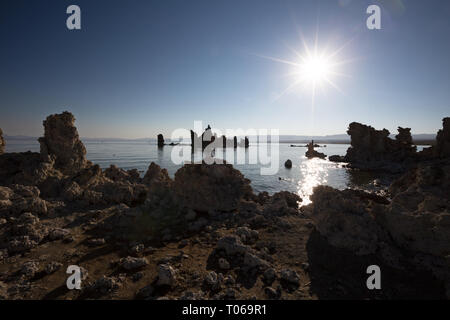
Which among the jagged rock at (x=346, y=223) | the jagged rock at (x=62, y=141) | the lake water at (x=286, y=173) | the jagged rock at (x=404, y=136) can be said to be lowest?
the lake water at (x=286, y=173)

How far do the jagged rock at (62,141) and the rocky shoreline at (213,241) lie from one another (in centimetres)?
240

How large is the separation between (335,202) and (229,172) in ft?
20.5

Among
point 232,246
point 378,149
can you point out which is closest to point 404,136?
point 378,149

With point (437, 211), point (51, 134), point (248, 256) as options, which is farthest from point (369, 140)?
point (51, 134)

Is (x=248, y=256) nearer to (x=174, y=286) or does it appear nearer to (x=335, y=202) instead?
(x=174, y=286)

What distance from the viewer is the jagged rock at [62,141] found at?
14.6m

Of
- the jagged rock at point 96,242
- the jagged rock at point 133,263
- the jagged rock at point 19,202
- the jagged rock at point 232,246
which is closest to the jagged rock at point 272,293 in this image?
the jagged rock at point 232,246

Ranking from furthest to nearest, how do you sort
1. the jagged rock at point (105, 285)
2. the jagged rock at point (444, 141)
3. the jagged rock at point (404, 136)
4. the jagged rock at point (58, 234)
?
the jagged rock at point (404, 136)
the jagged rock at point (444, 141)
the jagged rock at point (58, 234)
the jagged rock at point (105, 285)

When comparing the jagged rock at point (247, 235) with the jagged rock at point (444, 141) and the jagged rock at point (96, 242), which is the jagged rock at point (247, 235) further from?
the jagged rock at point (444, 141)

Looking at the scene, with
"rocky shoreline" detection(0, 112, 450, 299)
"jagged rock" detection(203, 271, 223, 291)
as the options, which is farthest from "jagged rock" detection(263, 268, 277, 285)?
"jagged rock" detection(203, 271, 223, 291)

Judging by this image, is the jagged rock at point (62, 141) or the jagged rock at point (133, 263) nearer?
the jagged rock at point (133, 263)

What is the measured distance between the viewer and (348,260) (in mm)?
5902

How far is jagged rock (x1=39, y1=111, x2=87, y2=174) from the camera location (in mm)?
14617

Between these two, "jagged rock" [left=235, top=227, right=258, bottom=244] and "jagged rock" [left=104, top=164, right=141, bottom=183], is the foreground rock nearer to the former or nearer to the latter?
"jagged rock" [left=235, top=227, right=258, bottom=244]
